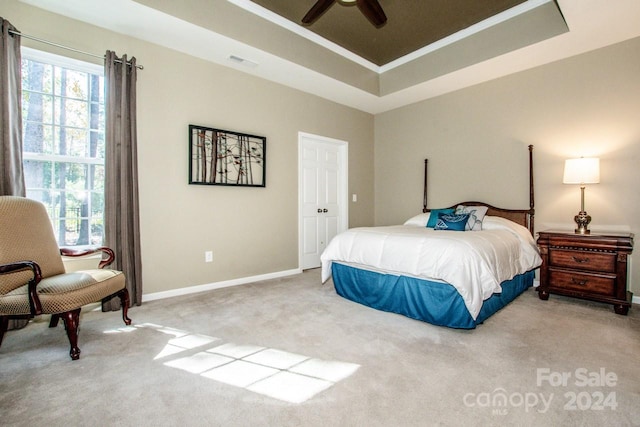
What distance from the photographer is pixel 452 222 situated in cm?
346

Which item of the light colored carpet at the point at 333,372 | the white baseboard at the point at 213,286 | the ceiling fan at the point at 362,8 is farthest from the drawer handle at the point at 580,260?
the white baseboard at the point at 213,286

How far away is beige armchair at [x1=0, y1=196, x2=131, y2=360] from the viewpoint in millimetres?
1854

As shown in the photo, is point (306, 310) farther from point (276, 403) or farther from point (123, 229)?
point (123, 229)

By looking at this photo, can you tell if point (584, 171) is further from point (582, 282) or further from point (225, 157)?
point (225, 157)

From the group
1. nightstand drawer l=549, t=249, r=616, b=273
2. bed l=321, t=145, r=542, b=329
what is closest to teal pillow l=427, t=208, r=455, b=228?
bed l=321, t=145, r=542, b=329

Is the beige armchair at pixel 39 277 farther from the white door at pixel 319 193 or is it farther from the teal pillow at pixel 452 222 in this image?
the teal pillow at pixel 452 222

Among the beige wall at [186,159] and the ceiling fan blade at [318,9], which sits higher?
the ceiling fan blade at [318,9]

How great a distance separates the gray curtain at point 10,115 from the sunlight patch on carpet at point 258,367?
1.76 m

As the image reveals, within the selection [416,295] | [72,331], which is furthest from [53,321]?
[416,295]

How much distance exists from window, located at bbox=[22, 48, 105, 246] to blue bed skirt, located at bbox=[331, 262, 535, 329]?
8.25 feet

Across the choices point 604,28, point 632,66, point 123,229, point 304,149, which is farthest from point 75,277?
point 632,66

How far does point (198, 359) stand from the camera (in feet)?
6.30

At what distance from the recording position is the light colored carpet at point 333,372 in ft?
4.64

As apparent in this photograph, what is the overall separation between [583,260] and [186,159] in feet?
13.5
